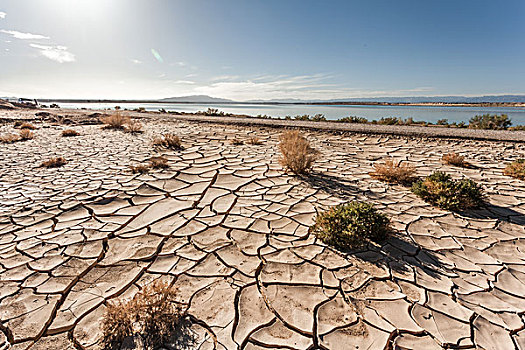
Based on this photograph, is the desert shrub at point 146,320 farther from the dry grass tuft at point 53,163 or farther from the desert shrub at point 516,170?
the desert shrub at point 516,170

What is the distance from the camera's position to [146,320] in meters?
1.72

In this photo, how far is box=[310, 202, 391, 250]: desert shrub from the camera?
2586 mm

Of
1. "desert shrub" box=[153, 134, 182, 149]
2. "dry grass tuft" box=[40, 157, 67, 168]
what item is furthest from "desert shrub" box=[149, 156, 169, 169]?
"dry grass tuft" box=[40, 157, 67, 168]

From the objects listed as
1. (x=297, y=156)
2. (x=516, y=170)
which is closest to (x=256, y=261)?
(x=297, y=156)

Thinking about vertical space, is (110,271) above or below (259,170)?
below

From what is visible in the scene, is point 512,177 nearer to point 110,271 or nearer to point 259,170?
point 259,170

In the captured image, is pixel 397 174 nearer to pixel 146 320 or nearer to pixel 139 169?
pixel 146 320

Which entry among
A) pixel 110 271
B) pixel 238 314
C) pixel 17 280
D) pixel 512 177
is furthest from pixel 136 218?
pixel 512 177

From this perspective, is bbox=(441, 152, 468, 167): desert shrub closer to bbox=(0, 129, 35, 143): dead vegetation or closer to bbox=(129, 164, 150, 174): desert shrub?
bbox=(129, 164, 150, 174): desert shrub

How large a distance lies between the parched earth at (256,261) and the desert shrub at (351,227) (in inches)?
4.7

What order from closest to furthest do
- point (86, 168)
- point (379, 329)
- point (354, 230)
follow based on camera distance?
1. point (379, 329)
2. point (354, 230)
3. point (86, 168)

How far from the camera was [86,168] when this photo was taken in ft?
16.1

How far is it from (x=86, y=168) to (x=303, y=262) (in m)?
4.65

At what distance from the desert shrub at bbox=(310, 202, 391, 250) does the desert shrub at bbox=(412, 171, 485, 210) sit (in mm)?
1181
